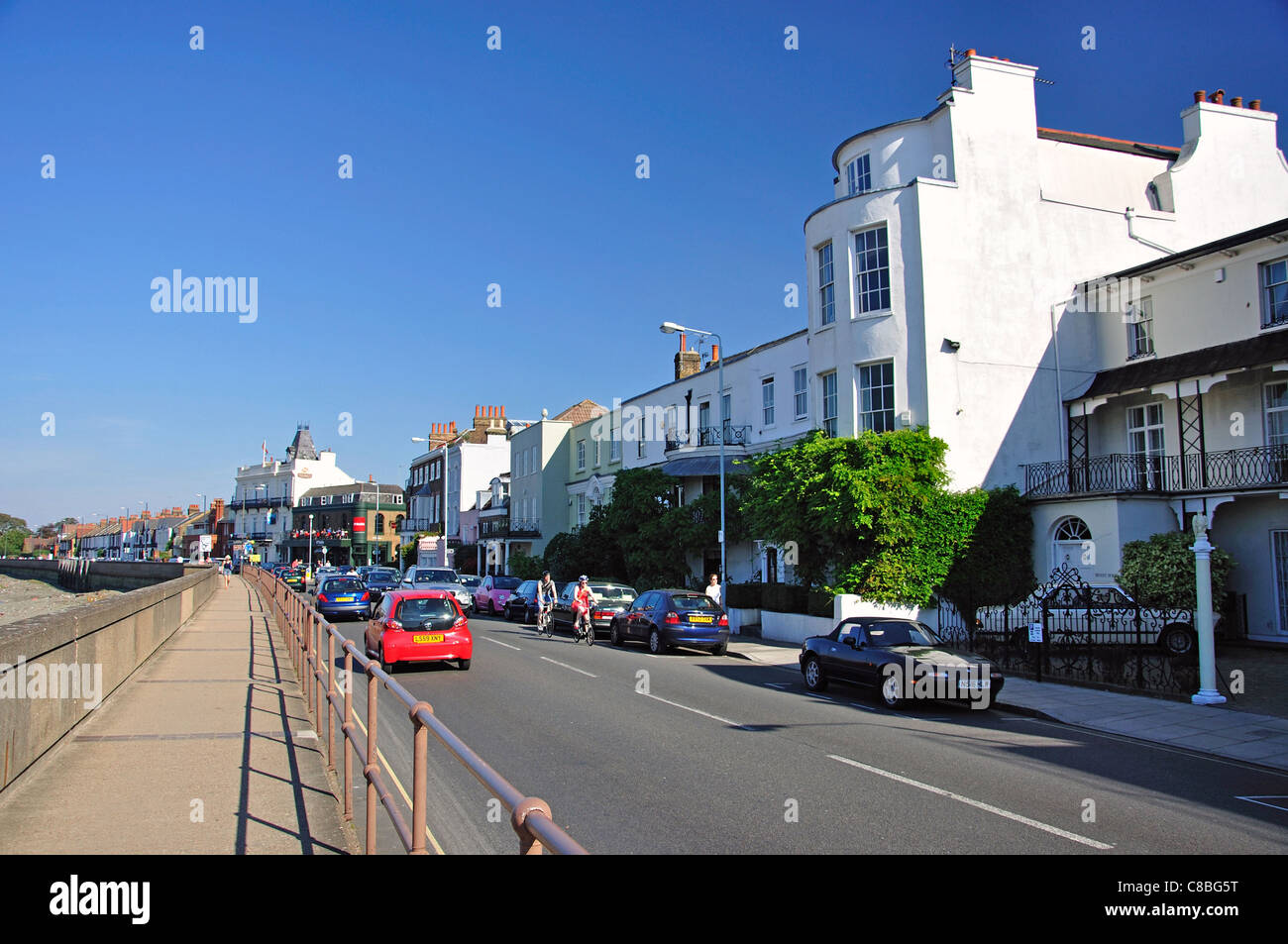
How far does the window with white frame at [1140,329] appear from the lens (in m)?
24.7

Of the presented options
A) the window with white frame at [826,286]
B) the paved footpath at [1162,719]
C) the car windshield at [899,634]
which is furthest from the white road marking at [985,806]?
the window with white frame at [826,286]

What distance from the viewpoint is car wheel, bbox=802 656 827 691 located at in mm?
15469

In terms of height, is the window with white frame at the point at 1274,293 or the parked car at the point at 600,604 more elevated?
the window with white frame at the point at 1274,293

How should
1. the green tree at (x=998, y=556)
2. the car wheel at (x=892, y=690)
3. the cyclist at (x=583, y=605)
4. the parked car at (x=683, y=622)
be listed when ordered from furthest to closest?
1. the cyclist at (x=583, y=605)
2. the green tree at (x=998, y=556)
3. the parked car at (x=683, y=622)
4. the car wheel at (x=892, y=690)

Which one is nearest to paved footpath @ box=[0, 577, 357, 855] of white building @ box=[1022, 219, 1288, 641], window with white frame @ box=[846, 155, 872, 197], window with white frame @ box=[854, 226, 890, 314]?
window with white frame @ box=[854, 226, 890, 314]

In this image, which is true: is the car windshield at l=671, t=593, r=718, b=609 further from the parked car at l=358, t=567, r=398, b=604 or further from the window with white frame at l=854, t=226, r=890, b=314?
the parked car at l=358, t=567, r=398, b=604

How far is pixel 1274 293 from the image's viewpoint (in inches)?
827

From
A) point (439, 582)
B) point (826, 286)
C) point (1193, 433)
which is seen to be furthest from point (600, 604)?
point (1193, 433)

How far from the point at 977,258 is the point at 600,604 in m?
14.9

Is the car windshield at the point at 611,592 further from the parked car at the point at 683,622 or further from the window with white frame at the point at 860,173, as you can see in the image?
the window with white frame at the point at 860,173

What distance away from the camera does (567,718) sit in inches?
468

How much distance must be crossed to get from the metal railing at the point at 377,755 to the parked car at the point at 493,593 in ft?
76.7

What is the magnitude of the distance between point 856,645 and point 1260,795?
6.53 metres
